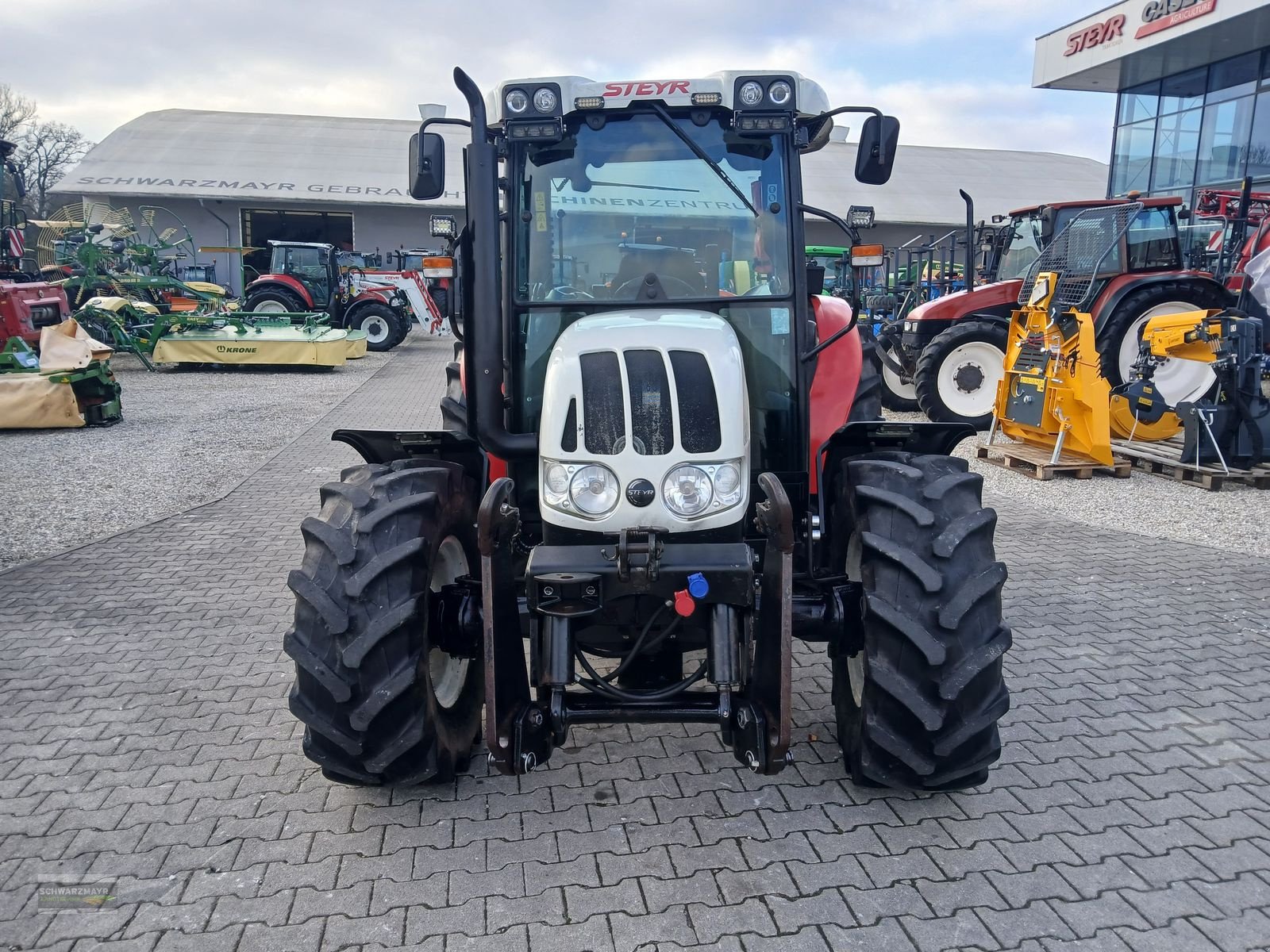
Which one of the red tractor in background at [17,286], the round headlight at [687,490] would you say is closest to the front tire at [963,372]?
the round headlight at [687,490]

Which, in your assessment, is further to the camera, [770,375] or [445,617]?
[770,375]

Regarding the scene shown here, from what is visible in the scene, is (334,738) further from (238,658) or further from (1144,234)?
(1144,234)

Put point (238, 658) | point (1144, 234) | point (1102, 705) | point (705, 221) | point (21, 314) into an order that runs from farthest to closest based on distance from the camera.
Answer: point (21, 314) < point (1144, 234) < point (238, 658) < point (1102, 705) < point (705, 221)

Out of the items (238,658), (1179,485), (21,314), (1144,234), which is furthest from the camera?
(21,314)

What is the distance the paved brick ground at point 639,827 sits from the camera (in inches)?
103

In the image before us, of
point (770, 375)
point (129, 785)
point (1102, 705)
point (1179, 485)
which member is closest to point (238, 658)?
point (129, 785)

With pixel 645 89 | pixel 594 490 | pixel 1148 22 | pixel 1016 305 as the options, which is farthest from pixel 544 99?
pixel 1148 22

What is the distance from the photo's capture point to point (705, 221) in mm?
3598

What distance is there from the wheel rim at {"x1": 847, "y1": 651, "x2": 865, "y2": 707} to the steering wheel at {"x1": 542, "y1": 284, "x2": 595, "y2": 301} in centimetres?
165

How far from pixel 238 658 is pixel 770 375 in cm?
283

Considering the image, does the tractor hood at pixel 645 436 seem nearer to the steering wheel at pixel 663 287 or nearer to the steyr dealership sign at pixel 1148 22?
the steering wheel at pixel 663 287

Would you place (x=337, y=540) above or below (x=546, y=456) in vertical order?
below

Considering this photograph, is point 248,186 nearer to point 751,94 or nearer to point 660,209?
point 660,209

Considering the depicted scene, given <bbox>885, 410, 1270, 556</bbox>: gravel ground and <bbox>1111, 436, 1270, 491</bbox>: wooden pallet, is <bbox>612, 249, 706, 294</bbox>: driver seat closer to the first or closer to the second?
<bbox>885, 410, 1270, 556</bbox>: gravel ground
